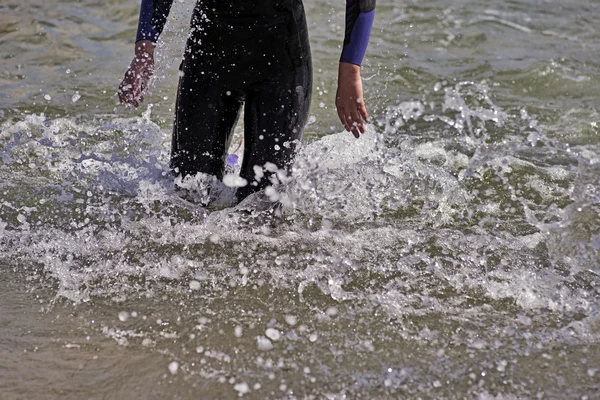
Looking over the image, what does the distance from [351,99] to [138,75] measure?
3.29 ft

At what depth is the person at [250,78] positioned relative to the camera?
10.7 feet

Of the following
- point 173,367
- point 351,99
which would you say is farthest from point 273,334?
point 351,99

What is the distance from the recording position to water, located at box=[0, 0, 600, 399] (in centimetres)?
270

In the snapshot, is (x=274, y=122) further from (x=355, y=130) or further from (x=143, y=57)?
(x=143, y=57)

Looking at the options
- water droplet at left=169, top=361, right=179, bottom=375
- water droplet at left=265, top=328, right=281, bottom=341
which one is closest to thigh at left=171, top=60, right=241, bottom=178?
water droplet at left=265, top=328, right=281, bottom=341

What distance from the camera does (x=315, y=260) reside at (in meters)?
3.45

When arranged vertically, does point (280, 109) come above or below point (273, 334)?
above

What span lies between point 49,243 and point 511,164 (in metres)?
2.88

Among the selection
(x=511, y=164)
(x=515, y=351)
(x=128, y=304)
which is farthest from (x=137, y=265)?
(x=511, y=164)

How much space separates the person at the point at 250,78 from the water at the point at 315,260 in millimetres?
264

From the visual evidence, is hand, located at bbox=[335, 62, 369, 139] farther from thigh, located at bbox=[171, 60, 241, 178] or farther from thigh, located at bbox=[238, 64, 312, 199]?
thigh, located at bbox=[171, 60, 241, 178]

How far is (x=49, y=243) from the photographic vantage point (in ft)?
11.5

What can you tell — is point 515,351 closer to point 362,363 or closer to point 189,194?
point 362,363

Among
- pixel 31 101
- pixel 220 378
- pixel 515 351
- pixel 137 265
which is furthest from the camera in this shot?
pixel 31 101
